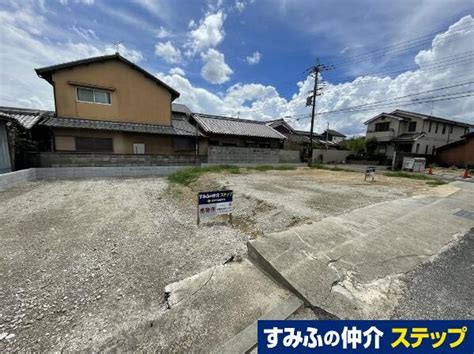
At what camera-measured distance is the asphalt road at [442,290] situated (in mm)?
2068

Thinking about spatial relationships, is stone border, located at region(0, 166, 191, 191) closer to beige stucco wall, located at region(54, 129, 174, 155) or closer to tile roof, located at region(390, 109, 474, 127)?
beige stucco wall, located at region(54, 129, 174, 155)

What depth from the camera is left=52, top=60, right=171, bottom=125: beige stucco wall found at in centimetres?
1173

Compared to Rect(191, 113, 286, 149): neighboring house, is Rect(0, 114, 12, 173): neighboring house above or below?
below

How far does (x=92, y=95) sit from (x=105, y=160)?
4.72 metres

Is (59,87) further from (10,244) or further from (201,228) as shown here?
(201,228)

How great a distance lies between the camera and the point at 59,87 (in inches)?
455

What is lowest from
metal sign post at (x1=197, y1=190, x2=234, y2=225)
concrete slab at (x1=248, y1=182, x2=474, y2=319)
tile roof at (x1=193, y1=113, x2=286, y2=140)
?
concrete slab at (x1=248, y1=182, x2=474, y2=319)

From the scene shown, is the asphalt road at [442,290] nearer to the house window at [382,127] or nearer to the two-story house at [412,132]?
the two-story house at [412,132]

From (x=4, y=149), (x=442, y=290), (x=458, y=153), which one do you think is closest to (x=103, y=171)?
(x=4, y=149)

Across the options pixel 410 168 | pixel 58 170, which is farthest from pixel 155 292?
pixel 410 168

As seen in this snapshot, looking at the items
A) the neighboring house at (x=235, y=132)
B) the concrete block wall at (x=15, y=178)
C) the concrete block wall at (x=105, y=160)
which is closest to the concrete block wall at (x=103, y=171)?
the concrete block wall at (x=105, y=160)

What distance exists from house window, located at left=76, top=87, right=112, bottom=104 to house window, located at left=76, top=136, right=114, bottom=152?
7.96 feet

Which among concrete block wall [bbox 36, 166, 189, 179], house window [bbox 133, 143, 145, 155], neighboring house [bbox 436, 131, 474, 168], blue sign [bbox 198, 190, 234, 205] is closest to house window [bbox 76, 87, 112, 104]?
house window [bbox 133, 143, 145, 155]

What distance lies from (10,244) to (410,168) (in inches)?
873
